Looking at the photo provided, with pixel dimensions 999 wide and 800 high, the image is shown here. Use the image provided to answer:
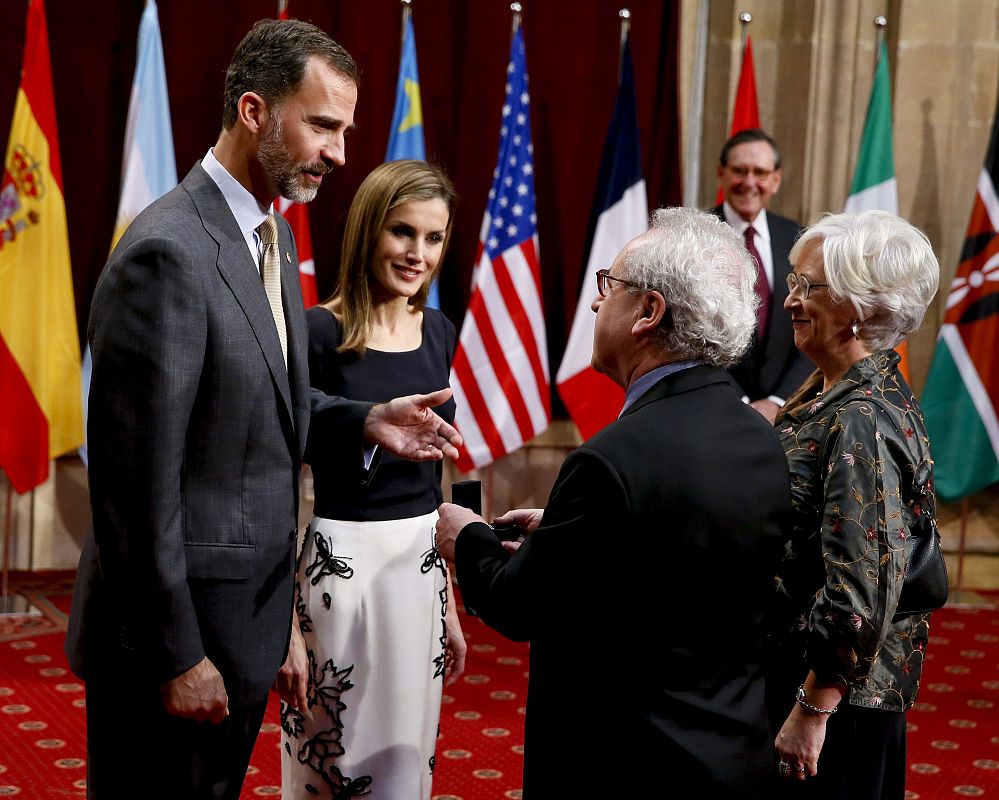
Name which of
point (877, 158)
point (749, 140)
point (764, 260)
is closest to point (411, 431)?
point (764, 260)

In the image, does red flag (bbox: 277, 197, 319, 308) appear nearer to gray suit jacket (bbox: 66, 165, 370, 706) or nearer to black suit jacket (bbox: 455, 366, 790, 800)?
gray suit jacket (bbox: 66, 165, 370, 706)

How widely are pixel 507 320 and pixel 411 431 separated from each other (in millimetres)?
3530

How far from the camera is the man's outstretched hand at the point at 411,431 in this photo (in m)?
2.49

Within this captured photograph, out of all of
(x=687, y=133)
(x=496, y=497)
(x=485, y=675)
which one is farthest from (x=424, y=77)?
(x=485, y=675)

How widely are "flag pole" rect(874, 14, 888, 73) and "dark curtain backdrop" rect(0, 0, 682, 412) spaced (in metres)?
1.03

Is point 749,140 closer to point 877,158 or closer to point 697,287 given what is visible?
point 877,158

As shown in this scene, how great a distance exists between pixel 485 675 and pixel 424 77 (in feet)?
10.6

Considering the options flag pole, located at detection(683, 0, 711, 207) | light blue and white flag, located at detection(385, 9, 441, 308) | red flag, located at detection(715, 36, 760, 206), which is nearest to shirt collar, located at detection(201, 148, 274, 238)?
light blue and white flag, located at detection(385, 9, 441, 308)

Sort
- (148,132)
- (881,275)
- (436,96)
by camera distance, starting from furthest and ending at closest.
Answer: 1. (436,96)
2. (148,132)
3. (881,275)

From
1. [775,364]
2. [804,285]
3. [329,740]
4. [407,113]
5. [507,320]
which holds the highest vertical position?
[407,113]

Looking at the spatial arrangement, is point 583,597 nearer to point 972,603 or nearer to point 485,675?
point 485,675

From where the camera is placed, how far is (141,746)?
2.07 metres

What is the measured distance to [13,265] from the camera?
549cm

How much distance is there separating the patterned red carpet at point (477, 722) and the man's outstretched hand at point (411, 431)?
1.58 metres
